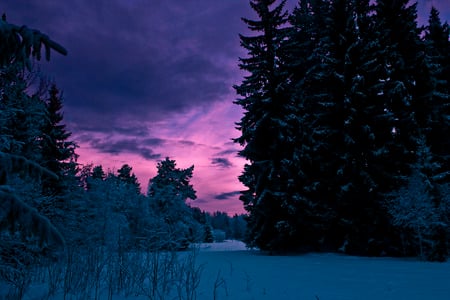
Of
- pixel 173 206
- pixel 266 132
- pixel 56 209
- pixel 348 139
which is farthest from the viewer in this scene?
pixel 173 206

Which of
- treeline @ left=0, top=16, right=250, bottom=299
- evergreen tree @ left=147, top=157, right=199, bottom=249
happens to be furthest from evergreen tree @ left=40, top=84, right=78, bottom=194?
evergreen tree @ left=147, top=157, right=199, bottom=249

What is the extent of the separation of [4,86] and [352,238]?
1653 centimetres

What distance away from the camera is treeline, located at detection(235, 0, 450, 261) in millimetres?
17141

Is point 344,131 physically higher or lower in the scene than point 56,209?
higher

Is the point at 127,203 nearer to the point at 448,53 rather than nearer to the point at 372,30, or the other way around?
the point at 372,30

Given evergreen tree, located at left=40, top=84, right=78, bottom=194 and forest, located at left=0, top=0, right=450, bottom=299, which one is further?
→ evergreen tree, located at left=40, top=84, right=78, bottom=194

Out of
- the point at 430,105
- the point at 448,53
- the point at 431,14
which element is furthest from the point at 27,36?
the point at 431,14

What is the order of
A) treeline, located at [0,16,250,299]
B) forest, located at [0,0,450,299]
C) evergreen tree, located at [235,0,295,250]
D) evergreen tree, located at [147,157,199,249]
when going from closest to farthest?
treeline, located at [0,16,250,299]
forest, located at [0,0,450,299]
evergreen tree, located at [235,0,295,250]
evergreen tree, located at [147,157,199,249]

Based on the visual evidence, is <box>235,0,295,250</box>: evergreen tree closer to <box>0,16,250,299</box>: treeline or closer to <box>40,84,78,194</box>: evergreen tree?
<box>0,16,250,299</box>: treeline

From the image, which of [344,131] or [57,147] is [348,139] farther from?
[57,147]

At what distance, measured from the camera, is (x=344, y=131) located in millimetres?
18281

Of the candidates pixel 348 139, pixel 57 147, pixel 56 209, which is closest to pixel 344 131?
pixel 348 139

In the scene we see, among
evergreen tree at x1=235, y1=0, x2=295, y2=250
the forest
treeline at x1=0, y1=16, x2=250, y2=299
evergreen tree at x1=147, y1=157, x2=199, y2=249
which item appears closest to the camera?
treeline at x1=0, y1=16, x2=250, y2=299

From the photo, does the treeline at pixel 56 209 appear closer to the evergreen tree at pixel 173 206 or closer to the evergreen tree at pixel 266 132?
the evergreen tree at pixel 173 206
